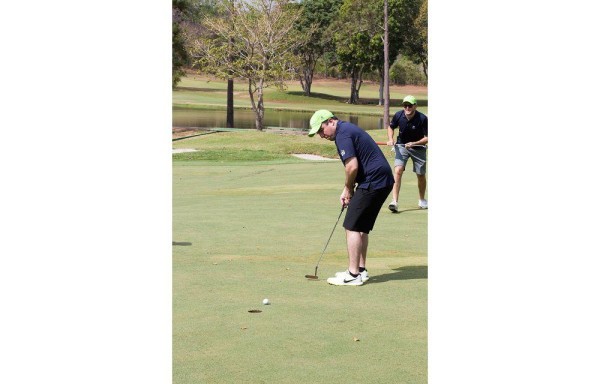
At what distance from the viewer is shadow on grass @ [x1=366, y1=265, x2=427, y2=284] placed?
9.91 m

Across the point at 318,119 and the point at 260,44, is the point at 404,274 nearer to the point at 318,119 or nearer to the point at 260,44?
the point at 318,119

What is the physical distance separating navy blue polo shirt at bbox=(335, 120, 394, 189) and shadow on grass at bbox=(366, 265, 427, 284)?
97 centimetres

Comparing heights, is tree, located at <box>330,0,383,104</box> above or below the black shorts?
above

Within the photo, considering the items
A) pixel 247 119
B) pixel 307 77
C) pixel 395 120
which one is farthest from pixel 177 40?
pixel 307 77

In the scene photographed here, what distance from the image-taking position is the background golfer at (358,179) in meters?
9.45

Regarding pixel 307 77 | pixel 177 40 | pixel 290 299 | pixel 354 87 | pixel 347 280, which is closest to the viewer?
pixel 290 299

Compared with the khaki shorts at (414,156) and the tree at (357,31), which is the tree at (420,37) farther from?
the khaki shorts at (414,156)

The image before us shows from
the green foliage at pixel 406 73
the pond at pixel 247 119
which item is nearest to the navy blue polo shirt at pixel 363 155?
the pond at pixel 247 119

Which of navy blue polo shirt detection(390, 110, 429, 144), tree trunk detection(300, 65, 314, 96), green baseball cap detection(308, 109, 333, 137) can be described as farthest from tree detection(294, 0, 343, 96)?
green baseball cap detection(308, 109, 333, 137)

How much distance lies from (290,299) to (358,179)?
1521mm

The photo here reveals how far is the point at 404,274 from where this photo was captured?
1015 cm

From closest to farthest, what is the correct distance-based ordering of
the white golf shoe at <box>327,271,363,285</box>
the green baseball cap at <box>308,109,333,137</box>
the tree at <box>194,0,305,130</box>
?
1. the green baseball cap at <box>308,109,333,137</box>
2. the white golf shoe at <box>327,271,363,285</box>
3. the tree at <box>194,0,305,130</box>

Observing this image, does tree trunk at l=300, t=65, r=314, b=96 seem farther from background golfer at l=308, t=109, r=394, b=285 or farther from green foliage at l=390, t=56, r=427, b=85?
background golfer at l=308, t=109, r=394, b=285
